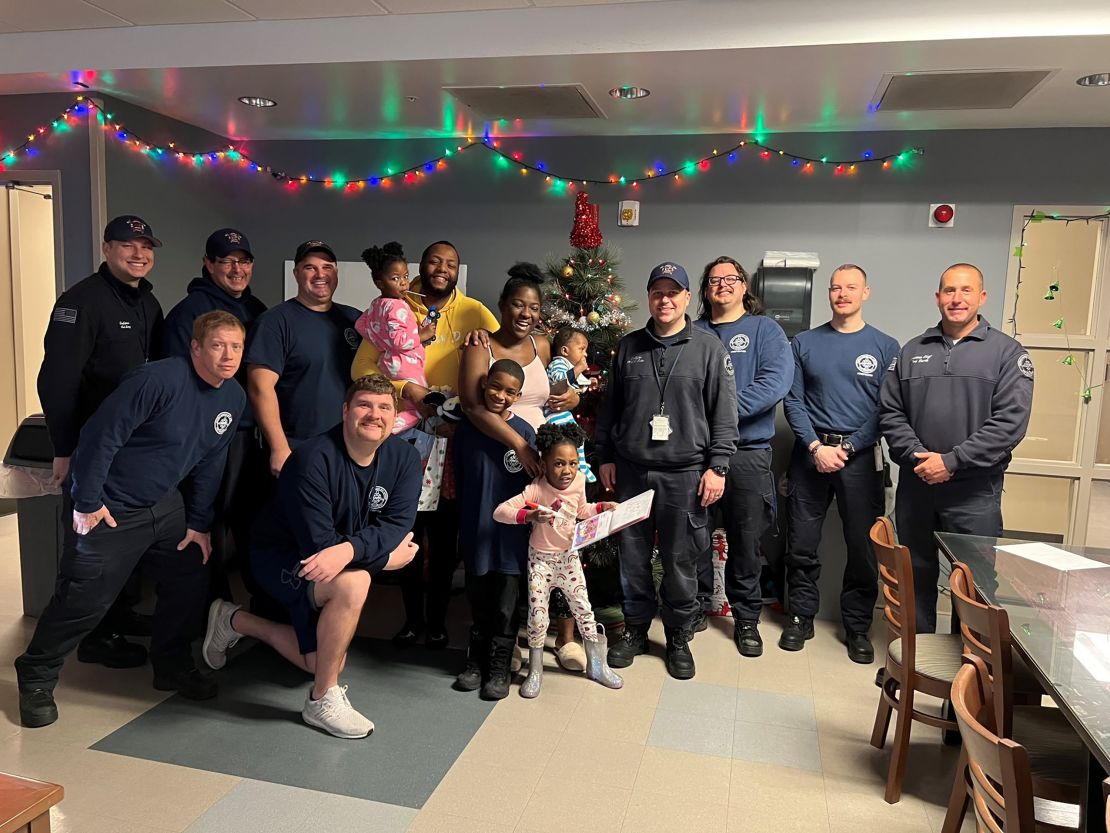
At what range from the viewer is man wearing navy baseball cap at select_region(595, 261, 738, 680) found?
3.35 m

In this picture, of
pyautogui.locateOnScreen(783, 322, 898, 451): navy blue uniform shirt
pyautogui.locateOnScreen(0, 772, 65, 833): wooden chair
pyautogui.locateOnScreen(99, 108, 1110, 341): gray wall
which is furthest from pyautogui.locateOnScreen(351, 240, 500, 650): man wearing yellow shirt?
pyautogui.locateOnScreen(0, 772, 65, 833): wooden chair

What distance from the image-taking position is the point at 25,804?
1.48m

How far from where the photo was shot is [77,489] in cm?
272

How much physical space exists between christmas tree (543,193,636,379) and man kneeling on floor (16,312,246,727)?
1.65 metres

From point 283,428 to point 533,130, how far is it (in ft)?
8.36

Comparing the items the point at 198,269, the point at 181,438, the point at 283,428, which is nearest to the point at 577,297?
the point at 283,428

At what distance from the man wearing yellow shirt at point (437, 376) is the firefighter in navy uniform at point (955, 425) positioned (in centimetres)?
186

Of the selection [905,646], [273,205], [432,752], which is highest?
[273,205]

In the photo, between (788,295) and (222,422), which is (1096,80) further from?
(222,422)

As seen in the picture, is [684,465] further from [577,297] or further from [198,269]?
[198,269]

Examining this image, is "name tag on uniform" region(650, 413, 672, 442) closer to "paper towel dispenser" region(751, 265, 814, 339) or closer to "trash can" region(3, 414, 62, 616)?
"paper towel dispenser" region(751, 265, 814, 339)

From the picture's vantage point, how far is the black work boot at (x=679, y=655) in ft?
11.3

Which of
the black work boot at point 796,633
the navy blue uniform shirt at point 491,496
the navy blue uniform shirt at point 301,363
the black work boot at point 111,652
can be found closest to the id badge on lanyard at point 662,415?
the navy blue uniform shirt at point 491,496

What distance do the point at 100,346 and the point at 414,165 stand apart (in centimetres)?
258
